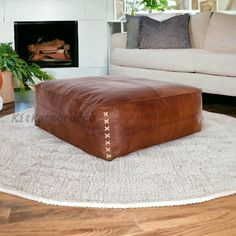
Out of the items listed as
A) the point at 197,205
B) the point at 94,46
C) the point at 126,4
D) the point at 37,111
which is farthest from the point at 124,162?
the point at 126,4

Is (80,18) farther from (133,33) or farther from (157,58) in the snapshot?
(157,58)

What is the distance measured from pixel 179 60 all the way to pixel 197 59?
176 millimetres

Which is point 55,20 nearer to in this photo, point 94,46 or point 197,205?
point 94,46

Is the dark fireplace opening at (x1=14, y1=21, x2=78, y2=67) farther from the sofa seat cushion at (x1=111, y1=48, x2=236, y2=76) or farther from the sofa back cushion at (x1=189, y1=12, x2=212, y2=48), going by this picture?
the sofa back cushion at (x1=189, y1=12, x2=212, y2=48)

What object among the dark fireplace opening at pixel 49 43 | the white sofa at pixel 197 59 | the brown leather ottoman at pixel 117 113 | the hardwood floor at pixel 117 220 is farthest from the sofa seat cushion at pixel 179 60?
the hardwood floor at pixel 117 220

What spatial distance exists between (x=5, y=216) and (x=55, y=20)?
3.59 m

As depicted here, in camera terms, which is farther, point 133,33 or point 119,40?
point 119,40

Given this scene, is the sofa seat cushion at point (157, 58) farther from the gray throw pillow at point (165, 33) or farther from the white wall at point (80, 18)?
the white wall at point (80, 18)

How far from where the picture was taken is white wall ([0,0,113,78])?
4.13 metres

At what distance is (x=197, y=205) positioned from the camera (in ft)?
3.85

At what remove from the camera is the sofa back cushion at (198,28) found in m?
3.46

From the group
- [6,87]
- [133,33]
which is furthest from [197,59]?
[6,87]

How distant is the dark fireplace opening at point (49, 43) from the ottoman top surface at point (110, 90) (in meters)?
2.53

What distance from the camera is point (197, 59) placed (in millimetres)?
2812
